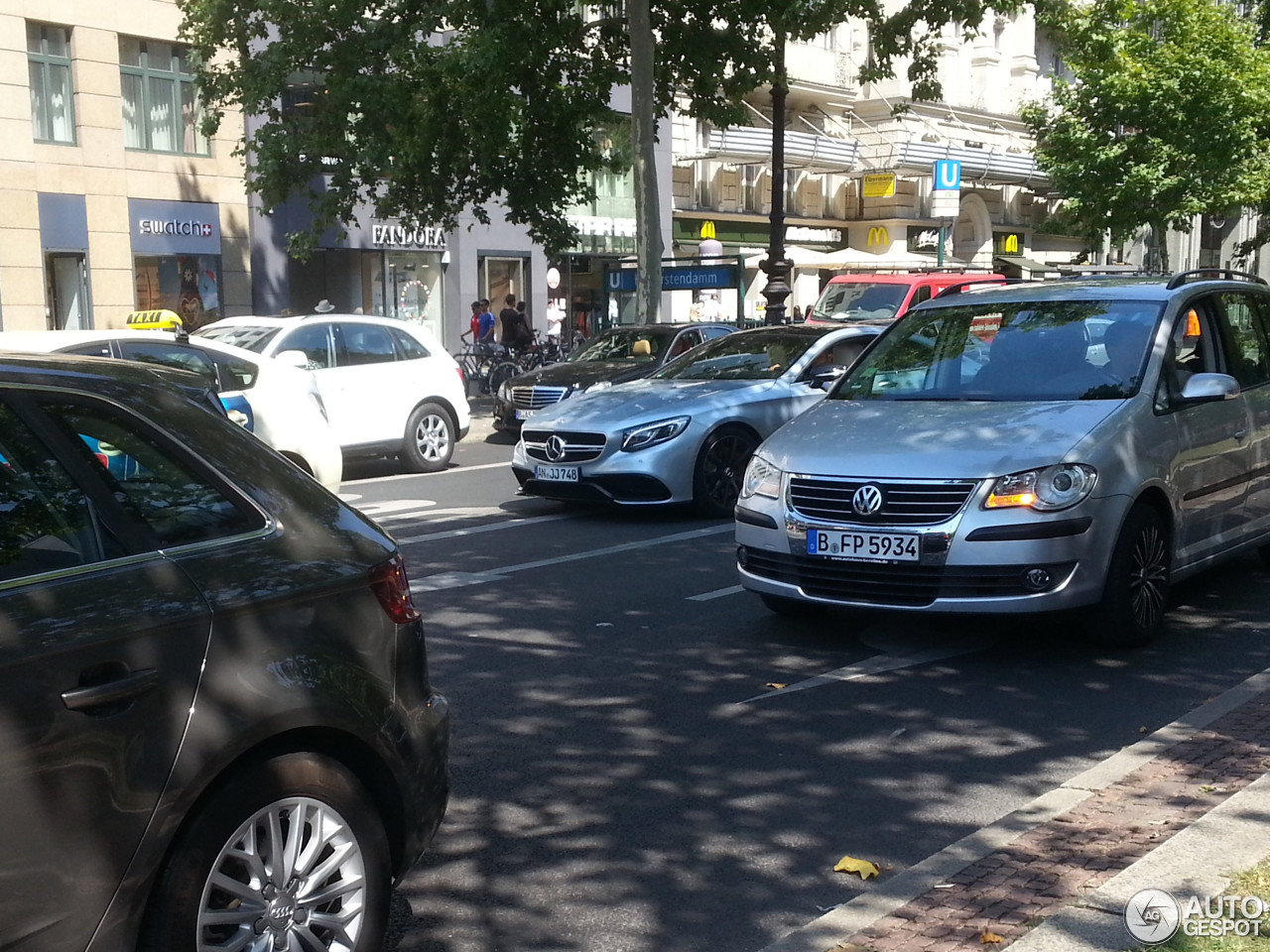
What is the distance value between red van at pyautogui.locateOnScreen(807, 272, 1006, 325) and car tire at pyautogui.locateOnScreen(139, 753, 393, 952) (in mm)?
16170

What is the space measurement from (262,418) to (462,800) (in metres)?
6.53

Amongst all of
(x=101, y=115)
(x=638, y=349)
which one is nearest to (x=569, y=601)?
(x=638, y=349)

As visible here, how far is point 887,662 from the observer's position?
23.2 feet

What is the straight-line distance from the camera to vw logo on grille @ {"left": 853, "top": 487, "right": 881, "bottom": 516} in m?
6.78

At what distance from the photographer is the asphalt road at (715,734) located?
4.39 meters

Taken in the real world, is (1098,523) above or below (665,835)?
above

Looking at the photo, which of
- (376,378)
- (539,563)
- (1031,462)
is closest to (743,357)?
(539,563)

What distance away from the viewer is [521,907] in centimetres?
431

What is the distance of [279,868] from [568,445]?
26.5 feet

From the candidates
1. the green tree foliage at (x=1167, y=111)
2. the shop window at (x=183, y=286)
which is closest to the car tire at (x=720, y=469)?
the shop window at (x=183, y=286)

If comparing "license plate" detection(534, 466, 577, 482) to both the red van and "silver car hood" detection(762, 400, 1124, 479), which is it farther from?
the red van

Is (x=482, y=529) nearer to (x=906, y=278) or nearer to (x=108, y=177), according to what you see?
(x=906, y=278)

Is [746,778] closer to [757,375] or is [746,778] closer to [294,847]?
[294,847]

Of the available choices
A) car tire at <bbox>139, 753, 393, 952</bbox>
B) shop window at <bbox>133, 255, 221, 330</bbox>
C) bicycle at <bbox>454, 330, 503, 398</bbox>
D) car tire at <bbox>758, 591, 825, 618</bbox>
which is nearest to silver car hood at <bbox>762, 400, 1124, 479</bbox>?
car tire at <bbox>758, 591, 825, 618</bbox>
